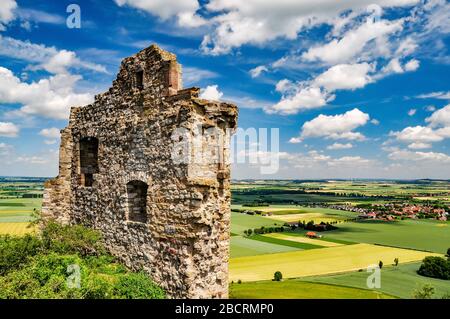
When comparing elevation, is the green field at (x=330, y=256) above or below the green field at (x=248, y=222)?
below

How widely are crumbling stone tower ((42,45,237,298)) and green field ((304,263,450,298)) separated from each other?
2308cm

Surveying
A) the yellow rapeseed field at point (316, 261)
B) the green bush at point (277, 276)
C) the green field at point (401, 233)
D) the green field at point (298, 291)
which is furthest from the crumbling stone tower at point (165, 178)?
the green field at point (401, 233)

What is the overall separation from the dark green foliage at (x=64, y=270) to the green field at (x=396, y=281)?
2303cm

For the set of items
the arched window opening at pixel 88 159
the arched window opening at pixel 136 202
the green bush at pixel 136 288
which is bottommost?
the green bush at pixel 136 288

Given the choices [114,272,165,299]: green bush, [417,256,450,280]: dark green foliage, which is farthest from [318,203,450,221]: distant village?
[114,272,165,299]: green bush

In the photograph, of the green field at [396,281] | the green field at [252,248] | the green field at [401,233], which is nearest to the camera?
the green field at [396,281]

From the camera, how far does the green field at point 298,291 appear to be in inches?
970

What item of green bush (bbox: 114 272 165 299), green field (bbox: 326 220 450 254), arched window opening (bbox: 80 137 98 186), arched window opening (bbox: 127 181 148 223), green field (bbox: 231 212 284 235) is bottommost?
green field (bbox: 326 220 450 254)

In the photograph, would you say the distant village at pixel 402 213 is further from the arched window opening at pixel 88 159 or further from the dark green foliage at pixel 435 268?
the arched window opening at pixel 88 159

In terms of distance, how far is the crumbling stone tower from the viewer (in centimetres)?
787

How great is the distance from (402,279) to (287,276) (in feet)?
31.8

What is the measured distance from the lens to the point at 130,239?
30.6ft

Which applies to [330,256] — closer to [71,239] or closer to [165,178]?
[71,239]

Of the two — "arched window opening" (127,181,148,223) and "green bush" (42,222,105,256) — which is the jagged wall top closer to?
"arched window opening" (127,181,148,223)
